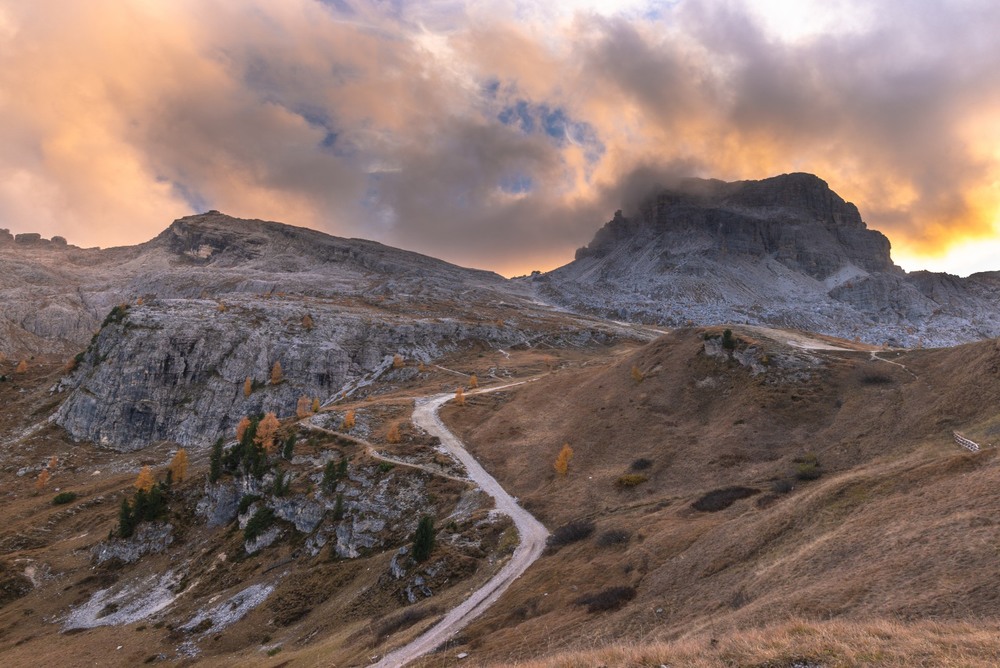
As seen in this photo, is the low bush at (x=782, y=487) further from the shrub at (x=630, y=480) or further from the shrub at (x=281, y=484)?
the shrub at (x=281, y=484)

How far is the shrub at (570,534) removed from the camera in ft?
141

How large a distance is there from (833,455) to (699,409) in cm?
2182

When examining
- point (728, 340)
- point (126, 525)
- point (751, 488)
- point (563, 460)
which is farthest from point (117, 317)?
point (751, 488)

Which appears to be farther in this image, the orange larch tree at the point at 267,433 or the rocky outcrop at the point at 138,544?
the orange larch tree at the point at 267,433

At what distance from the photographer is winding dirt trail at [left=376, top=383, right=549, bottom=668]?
99.3ft

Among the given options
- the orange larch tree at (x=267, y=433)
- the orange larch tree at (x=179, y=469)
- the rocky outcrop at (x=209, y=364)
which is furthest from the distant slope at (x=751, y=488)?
the rocky outcrop at (x=209, y=364)

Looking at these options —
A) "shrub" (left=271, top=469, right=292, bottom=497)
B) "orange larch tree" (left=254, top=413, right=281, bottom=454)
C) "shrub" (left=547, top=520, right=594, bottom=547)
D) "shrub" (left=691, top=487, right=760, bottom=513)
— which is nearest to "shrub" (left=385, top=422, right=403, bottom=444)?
"shrub" (left=271, top=469, right=292, bottom=497)

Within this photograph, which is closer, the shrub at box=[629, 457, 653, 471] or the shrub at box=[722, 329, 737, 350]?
the shrub at box=[629, 457, 653, 471]

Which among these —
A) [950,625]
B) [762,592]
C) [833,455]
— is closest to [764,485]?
[833,455]

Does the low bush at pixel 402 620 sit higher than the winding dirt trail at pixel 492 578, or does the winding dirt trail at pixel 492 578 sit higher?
the winding dirt trail at pixel 492 578

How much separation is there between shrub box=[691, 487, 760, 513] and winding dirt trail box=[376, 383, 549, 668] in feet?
47.4

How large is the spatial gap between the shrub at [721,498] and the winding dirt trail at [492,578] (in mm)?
14434

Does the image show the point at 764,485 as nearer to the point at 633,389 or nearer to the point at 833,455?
the point at 833,455

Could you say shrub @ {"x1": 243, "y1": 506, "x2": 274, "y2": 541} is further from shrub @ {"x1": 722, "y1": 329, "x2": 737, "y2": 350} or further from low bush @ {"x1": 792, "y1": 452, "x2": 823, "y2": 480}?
shrub @ {"x1": 722, "y1": 329, "x2": 737, "y2": 350}
